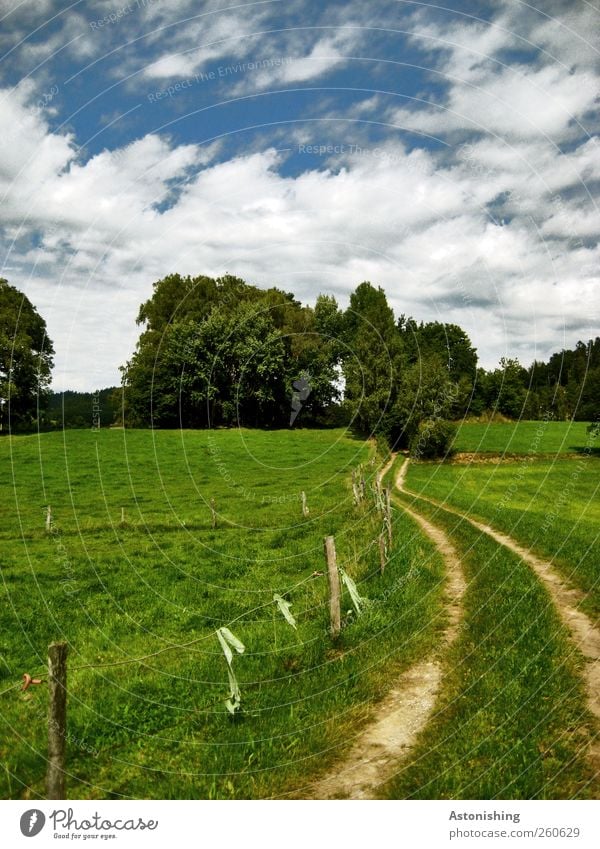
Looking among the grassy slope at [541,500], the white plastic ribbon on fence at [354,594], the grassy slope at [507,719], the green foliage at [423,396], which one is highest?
the green foliage at [423,396]

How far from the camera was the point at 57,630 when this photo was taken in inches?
511

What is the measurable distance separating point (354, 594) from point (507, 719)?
4.55 meters

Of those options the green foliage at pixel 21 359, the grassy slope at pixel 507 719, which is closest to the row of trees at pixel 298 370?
the green foliage at pixel 21 359

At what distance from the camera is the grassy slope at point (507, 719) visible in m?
6.24

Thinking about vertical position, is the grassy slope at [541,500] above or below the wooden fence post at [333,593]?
below

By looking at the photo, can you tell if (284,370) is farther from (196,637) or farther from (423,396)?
(196,637)

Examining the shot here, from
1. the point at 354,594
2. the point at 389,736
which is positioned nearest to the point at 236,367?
the point at 354,594

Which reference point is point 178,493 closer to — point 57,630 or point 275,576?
point 275,576

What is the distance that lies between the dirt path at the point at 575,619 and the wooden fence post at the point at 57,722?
6494 millimetres

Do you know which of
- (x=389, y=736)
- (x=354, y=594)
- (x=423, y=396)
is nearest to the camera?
(x=389, y=736)

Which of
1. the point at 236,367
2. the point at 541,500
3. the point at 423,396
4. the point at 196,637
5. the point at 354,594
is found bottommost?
the point at 541,500

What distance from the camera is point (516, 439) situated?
7325 centimetres

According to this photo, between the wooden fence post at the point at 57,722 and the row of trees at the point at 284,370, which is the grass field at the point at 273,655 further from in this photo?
the row of trees at the point at 284,370
